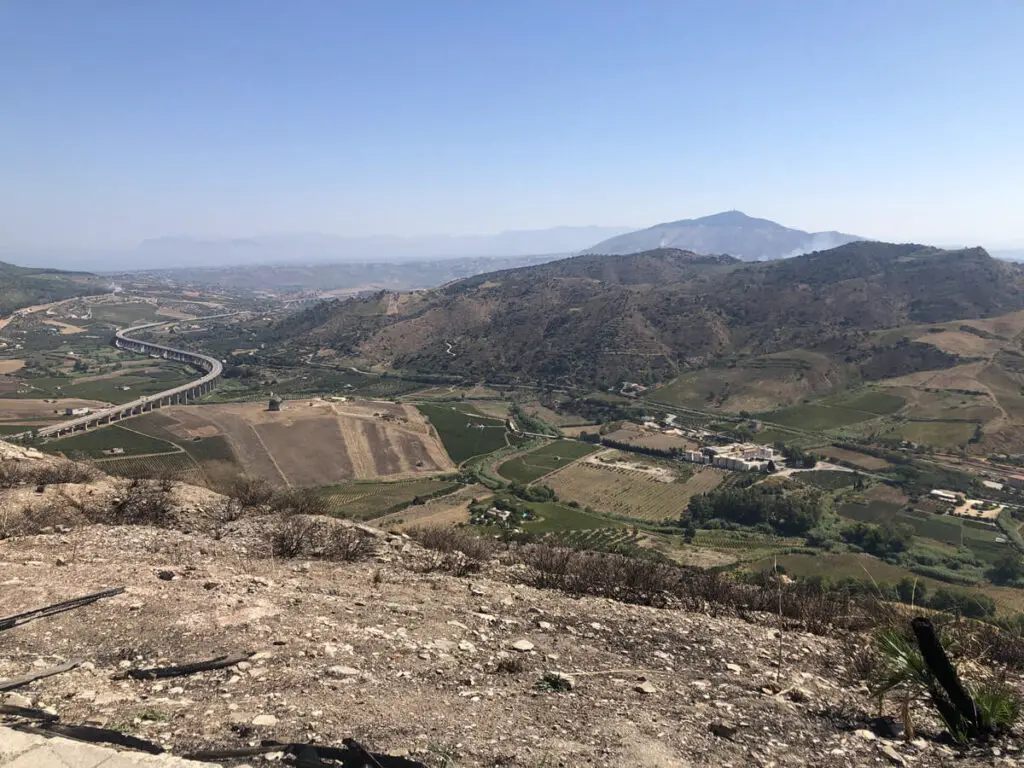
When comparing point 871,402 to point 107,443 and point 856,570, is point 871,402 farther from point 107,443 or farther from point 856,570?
point 107,443

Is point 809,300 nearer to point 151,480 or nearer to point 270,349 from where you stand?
point 270,349

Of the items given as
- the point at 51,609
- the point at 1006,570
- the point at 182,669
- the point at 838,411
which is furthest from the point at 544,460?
the point at 182,669

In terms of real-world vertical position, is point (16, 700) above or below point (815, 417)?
above

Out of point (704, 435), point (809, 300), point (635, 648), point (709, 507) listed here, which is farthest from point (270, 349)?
point (635, 648)

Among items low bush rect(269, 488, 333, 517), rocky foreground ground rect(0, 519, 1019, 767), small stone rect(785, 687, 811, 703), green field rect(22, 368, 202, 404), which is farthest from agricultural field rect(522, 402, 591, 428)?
small stone rect(785, 687, 811, 703)

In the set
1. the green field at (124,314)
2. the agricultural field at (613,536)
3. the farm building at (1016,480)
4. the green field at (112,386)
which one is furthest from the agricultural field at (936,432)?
the green field at (124,314)

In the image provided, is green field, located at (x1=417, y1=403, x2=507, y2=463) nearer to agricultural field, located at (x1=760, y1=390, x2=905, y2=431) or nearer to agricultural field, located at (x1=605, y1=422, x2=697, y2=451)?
agricultural field, located at (x1=605, y1=422, x2=697, y2=451)

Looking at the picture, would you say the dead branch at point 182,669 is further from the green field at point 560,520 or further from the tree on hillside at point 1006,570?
the tree on hillside at point 1006,570
